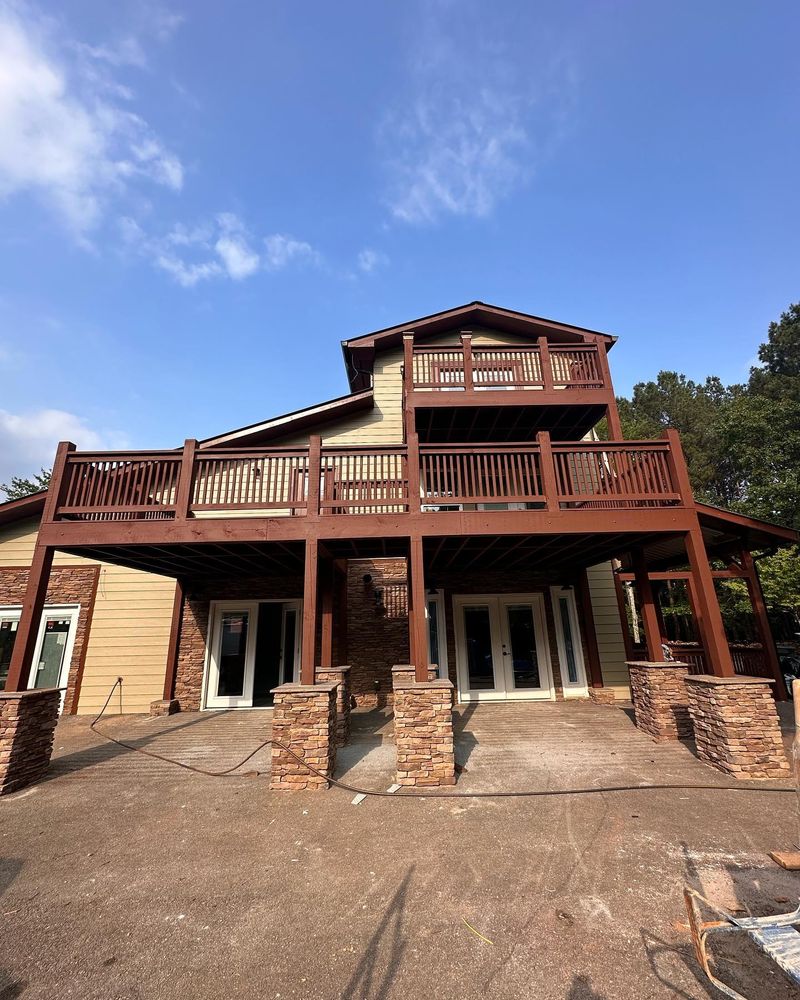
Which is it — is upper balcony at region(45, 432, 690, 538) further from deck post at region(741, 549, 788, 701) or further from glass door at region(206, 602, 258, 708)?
deck post at region(741, 549, 788, 701)

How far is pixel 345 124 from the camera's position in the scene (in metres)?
12.9

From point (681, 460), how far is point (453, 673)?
633 centimetres

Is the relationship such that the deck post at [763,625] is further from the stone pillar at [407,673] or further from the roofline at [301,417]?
the roofline at [301,417]

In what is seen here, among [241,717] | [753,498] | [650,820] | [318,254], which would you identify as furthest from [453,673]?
[753,498]

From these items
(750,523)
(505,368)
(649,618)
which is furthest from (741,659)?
(505,368)

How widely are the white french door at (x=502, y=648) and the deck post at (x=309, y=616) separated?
4.70 m

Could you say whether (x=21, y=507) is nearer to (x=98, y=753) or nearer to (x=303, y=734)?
(x=98, y=753)

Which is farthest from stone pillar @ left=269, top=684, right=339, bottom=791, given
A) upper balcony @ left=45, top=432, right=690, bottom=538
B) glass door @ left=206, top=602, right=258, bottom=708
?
glass door @ left=206, top=602, right=258, bottom=708

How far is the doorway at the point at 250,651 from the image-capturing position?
9.48 meters

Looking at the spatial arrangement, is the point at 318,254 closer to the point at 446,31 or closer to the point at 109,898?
the point at 446,31

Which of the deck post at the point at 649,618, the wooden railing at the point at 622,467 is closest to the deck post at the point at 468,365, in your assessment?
the wooden railing at the point at 622,467

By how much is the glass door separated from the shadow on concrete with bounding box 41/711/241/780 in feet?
3.77

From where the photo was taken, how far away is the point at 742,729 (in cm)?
542

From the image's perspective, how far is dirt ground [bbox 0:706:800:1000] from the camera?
238cm
